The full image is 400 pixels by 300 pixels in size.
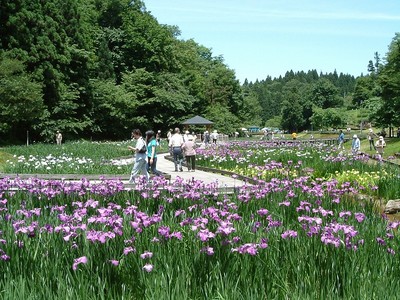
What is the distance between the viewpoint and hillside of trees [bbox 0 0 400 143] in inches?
1421

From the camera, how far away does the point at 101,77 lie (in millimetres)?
50062

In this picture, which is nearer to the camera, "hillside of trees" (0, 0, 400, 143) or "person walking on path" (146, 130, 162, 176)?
"person walking on path" (146, 130, 162, 176)

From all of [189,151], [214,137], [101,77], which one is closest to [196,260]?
[189,151]

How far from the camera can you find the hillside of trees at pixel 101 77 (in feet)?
118

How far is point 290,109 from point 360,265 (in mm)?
108800

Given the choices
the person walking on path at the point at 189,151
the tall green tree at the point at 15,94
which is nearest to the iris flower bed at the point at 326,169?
the person walking on path at the point at 189,151

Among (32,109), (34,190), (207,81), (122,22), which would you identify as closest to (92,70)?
(122,22)

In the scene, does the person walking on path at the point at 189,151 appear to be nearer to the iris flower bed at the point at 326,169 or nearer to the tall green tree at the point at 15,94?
the iris flower bed at the point at 326,169

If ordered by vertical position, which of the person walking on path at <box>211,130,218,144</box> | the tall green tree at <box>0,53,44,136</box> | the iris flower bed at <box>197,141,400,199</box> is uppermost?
the tall green tree at <box>0,53,44,136</box>

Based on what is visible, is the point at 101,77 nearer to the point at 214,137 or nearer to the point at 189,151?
the point at 214,137

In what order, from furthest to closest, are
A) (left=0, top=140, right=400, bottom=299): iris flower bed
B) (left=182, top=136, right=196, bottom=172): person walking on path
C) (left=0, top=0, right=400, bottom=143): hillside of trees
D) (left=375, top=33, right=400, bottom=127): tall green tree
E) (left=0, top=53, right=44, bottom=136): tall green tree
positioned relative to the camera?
(left=375, top=33, right=400, bottom=127): tall green tree → (left=0, top=0, right=400, bottom=143): hillside of trees → (left=0, top=53, right=44, bottom=136): tall green tree → (left=182, top=136, right=196, bottom=172): person walking on path → (left=0, top=140, right=400, bottom=299): iris flower bed

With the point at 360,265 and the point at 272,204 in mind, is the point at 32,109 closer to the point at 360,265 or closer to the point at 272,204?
the point at 272,204

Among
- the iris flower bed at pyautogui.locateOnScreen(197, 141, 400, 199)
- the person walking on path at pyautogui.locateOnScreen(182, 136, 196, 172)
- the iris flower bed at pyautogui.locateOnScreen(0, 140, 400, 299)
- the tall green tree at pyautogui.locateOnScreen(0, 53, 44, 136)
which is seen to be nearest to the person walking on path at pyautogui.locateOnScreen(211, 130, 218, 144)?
the tall green tree at pyautogui.locateOnScreen(0, 53, 44, 136)

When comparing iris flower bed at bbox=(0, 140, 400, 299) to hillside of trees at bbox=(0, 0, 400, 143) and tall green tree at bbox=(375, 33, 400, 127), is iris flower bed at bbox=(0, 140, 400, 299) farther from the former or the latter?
tall green tree at bbox=(375, 33, 400, 127)
